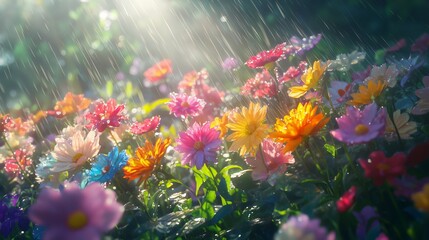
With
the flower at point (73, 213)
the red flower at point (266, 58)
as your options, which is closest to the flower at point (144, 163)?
the red flower at point (266, 58)

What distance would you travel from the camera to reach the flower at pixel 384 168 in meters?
0.92

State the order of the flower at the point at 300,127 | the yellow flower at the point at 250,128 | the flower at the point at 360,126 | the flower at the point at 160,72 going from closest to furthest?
1. the flower at the point at 360,126
2. the flower at the point at 300,127
3. the yellow flower at the point at 250,128
4. the flower at the point at 160,72

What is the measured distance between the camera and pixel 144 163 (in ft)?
4.88

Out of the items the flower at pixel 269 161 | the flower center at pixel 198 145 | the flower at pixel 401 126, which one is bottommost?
the flower at pixel 401 126

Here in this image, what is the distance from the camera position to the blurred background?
4117 millimetres

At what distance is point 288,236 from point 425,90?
2.62 ft

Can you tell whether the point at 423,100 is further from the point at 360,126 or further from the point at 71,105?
the point at 71,105

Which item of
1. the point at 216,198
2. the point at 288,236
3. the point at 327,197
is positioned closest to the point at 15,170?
the point at 216,198

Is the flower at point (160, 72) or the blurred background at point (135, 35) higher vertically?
the blurred background at point (135, 35)

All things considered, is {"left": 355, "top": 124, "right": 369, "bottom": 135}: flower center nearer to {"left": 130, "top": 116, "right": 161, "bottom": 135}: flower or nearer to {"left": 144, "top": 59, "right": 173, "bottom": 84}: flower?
{"left": 130, "top": 116, "right": 161, "bottom": 135}: flower

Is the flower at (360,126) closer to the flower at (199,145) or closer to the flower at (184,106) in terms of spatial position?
the flower at (199,145)

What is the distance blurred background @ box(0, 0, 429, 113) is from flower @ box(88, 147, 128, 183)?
2.44 m

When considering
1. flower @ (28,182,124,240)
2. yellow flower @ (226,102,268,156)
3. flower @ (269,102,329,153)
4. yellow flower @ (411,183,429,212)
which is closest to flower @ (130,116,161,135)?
yellow flower @ (226,102,268,156)

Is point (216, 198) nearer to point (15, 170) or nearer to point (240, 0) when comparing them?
point (15, 170)
